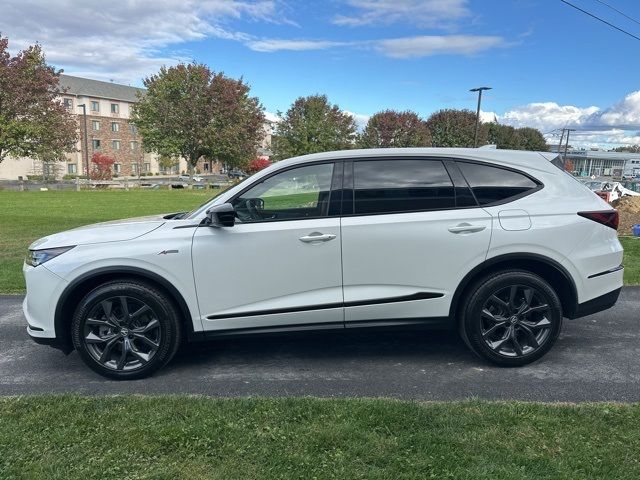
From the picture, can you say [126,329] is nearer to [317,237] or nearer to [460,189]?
[317,237]

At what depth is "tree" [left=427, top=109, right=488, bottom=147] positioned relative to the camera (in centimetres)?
6144

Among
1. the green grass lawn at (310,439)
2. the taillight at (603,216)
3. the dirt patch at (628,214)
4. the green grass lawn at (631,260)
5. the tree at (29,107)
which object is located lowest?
the green grass lawn at (310,439)

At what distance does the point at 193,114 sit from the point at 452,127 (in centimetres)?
3396

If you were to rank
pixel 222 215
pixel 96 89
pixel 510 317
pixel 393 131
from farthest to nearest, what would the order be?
pixel 96 89 < pixel 393 131 < pixel 510 317 < pixel 222 215

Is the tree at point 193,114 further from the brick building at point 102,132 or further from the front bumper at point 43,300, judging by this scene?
the front bumper at point 43,300

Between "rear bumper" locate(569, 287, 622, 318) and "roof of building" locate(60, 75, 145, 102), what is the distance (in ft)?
265

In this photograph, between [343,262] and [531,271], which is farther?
[531,271]

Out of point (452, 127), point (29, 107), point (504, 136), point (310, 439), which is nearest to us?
point (310, 439)

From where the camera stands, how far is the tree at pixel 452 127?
61.4 meters

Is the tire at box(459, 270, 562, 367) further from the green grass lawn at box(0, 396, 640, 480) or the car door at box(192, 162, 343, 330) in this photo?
the car door at box(192, 162, 343, 330)

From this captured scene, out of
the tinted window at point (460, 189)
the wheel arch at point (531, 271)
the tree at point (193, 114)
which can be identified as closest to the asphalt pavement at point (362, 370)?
the wheel arch at point (531, 271)

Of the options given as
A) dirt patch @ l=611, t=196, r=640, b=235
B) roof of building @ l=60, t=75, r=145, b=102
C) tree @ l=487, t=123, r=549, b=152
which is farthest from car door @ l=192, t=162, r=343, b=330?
roof of building @ l=60, t=75, r=145, b=102

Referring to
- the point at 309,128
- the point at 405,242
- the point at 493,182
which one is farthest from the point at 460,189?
the point at 309,128

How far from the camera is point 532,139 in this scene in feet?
Answer: 284
